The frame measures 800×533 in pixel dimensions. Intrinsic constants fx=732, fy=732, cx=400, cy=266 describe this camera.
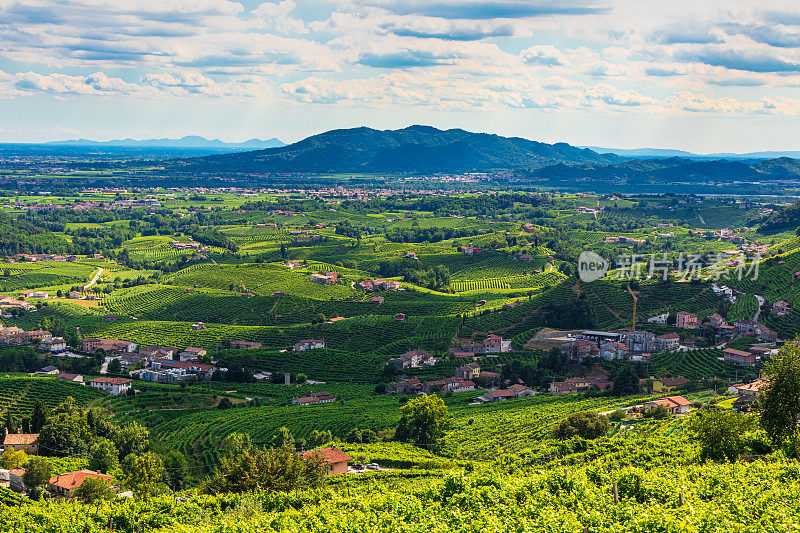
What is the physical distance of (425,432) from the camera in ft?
147

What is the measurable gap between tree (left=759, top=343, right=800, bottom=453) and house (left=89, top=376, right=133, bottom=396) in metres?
49.8

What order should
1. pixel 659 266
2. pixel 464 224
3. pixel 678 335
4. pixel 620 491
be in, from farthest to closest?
pixel 464 224, pixel 659 266, pixel 678 335, pixel 620 491

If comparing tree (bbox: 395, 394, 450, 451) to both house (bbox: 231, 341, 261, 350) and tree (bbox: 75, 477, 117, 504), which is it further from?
house (bbox: 231, 341, 261, 350)

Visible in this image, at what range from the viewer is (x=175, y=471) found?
39031mm

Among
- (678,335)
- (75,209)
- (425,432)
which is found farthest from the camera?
(75,209)

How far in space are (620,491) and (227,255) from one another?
357ft

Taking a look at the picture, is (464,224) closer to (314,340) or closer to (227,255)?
(227,255)

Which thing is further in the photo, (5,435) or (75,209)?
(75,209)

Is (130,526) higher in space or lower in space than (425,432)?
higher

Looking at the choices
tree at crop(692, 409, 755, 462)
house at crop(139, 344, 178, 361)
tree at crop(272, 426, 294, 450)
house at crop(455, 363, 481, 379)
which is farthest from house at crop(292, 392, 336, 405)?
tree at crop(692, 409, 755, 462)

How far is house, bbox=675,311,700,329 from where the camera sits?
67.9m

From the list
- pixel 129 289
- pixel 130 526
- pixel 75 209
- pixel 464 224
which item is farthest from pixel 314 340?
pixel 75 209

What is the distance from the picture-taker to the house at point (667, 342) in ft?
209

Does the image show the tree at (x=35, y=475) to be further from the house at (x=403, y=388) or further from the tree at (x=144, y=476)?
the house at (x=403, y=388)
